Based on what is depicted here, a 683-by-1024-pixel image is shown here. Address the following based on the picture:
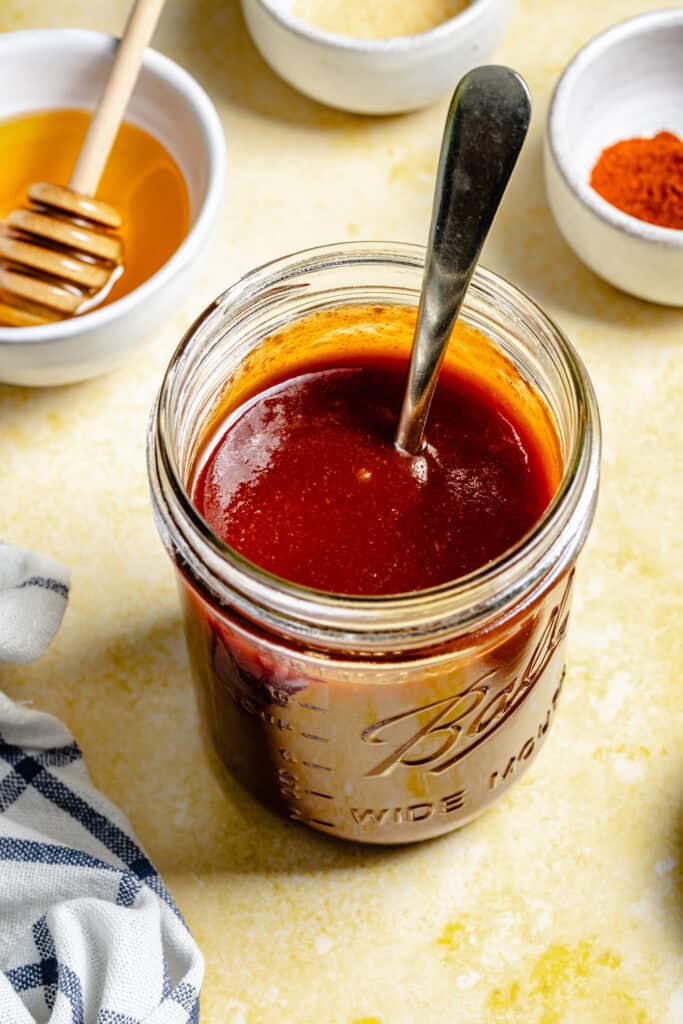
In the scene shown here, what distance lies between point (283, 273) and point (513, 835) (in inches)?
18.5

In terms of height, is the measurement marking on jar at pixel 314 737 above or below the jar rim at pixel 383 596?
below

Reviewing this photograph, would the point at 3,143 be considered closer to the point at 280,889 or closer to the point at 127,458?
the point at 127,458

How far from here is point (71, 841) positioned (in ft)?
3.43

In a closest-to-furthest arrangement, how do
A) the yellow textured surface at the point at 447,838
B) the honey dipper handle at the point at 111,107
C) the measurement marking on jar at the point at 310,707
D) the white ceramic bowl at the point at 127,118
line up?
→ 1. the measurement marking on jar at the point at 310,707
2. the yellow textured surface at the point at 447,838
3. the white ceramic bowl at the point at 127,118
4. the honey dipper handle at the point at 111,107

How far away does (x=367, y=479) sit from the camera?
0.92 metres

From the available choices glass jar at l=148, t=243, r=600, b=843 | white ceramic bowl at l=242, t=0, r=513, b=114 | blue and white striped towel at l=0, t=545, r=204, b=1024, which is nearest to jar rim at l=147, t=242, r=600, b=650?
glass jar at l=148, t=243, r=600, b=843

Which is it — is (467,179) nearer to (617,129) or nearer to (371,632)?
(371,632)

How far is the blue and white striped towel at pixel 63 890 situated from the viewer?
0.93 m

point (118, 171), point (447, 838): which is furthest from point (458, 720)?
point (118, 171)

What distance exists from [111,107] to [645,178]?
52 centimetres

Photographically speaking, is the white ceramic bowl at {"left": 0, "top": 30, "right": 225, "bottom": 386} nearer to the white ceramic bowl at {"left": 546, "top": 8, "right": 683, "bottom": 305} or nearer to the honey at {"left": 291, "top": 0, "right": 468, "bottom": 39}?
the honey at {"left": 291, "top": 0, "right": 468, "bottom": 39}

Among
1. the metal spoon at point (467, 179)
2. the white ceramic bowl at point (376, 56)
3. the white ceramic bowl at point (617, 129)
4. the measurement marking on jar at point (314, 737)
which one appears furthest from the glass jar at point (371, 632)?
the white ceramic bowl at point (376, 56)

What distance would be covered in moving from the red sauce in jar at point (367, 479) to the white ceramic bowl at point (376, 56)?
0.44 metres

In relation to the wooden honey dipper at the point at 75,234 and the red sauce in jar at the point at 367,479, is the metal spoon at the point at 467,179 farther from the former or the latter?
the wooden honey dipper at the point at 75,234
